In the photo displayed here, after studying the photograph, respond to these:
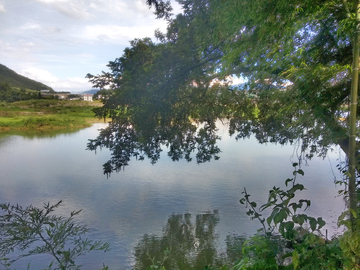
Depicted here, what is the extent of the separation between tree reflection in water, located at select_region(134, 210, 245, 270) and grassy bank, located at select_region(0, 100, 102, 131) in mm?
12232

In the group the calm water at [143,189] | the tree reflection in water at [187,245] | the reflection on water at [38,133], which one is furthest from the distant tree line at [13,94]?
the tree reflection in water at [187,245]

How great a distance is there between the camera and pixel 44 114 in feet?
65.6

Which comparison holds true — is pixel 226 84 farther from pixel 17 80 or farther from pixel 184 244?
pixel 17 80

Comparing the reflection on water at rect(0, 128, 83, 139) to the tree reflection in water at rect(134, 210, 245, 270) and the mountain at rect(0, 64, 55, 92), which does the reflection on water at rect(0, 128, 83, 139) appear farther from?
the tree reflection in water at rect(134, 210, 245, 270)

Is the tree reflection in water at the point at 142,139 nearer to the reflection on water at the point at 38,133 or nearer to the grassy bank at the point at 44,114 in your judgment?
the grassy bank at the point at 44,114

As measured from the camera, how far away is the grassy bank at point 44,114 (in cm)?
1820

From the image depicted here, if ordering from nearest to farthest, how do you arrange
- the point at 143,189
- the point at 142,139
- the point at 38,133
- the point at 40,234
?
1. the point at 40,234
2. the point at 142,139
3. the point at 143,189
4. the point at 38,133

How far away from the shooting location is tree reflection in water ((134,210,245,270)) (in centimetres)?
448

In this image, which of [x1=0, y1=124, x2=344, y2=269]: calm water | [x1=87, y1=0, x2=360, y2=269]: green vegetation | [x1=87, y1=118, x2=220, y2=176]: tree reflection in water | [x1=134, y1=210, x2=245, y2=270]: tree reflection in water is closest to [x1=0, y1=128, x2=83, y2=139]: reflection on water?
[x1=0, y1=124, x2=344, y2=269]: calm water

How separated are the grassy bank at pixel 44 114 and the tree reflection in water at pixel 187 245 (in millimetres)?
12232

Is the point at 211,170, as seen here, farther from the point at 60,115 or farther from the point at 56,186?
the point at 60,115

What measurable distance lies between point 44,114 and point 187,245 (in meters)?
17.5

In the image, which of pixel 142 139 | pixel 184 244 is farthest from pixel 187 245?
pixel 142 139

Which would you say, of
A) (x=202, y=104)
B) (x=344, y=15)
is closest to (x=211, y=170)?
(x=202, y=104)
